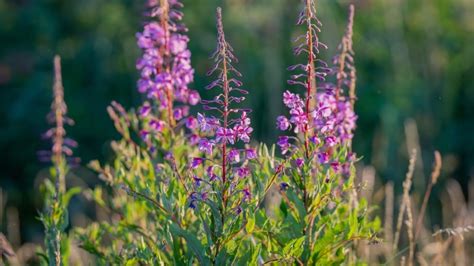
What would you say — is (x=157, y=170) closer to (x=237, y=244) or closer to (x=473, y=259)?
(x=237, y=244)

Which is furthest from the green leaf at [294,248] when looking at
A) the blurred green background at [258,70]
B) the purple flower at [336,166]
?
the blurred green background at [258,70]

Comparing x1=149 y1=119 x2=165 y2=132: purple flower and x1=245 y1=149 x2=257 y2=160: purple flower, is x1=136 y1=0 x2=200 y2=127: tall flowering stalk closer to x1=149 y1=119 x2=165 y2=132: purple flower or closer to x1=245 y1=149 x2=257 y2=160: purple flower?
x1=149 y1=119 x2=165 y2=132: purple flower

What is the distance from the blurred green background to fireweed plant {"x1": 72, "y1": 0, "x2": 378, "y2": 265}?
4.37 metres

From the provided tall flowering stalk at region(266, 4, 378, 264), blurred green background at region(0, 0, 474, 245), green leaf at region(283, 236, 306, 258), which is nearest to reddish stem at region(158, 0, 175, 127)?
tall flowering stalk at region(266, 4, 378, 264)

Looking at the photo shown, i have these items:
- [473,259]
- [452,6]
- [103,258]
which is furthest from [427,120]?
[103,258]

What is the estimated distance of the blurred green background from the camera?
301 inches

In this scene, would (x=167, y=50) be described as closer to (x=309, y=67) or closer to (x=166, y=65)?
(x=166, y=65)

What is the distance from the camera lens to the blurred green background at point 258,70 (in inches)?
301

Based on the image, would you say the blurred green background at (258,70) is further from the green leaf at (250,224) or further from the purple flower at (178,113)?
the green leaf at (250,224)

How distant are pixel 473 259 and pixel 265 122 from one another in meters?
3.04

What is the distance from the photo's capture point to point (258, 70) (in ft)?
26.7

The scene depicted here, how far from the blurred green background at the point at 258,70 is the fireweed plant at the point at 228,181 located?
14.4 ft

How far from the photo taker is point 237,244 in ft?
7.09

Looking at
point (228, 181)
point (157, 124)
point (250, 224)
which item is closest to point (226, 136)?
point (228, 181)
